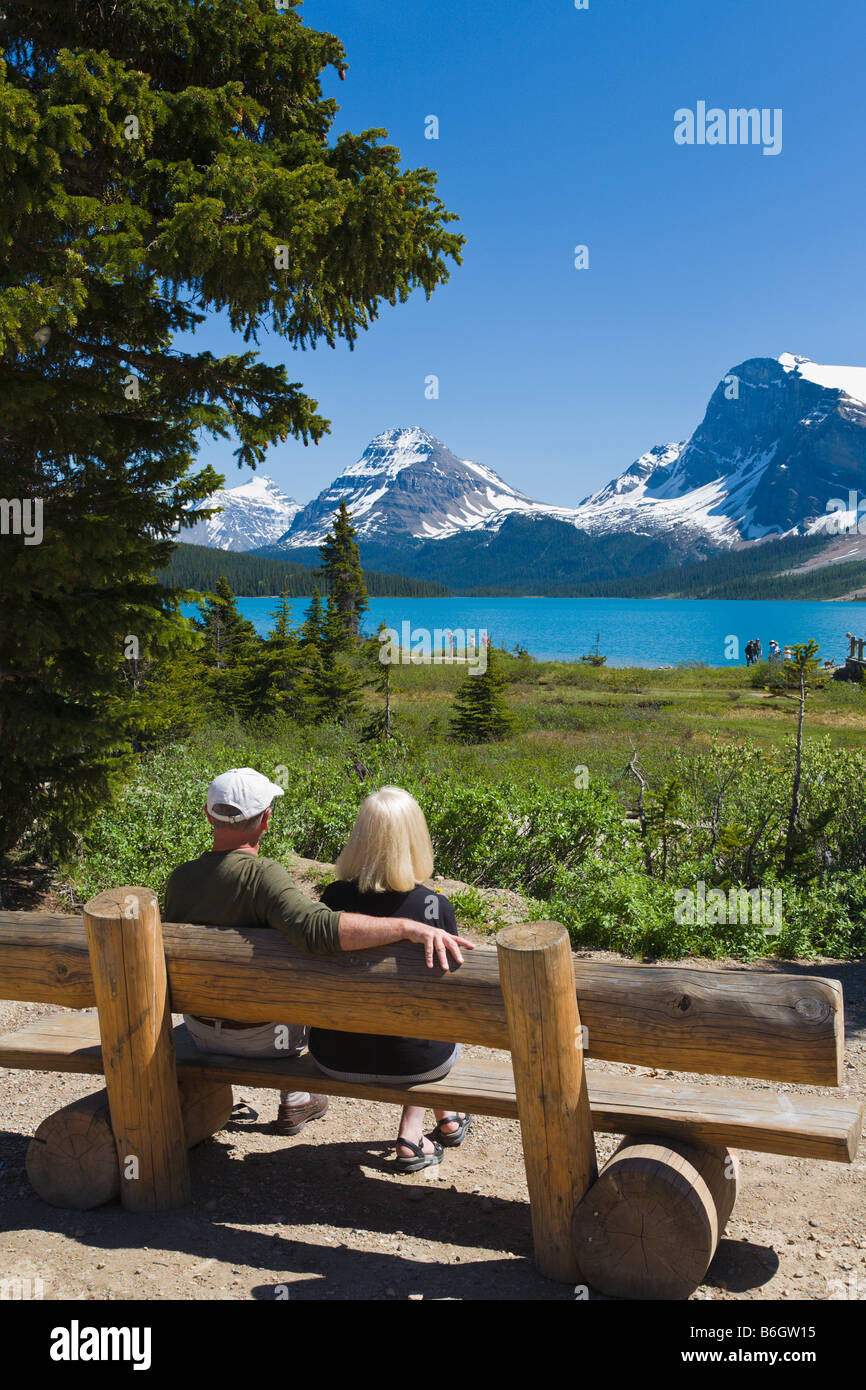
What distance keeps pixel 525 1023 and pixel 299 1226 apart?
1.34 m

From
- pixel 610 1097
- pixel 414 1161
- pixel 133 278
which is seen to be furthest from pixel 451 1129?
pixel 133 278

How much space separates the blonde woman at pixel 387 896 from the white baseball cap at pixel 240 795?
381mm

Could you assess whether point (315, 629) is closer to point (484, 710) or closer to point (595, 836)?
point (484, 710)

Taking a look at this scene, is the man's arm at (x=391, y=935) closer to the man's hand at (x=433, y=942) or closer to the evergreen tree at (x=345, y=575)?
the man's hand at (x=433, y=942)

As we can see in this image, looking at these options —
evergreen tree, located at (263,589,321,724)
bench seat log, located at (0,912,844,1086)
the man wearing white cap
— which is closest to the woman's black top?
the man wearing white cap

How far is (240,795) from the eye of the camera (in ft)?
11.2

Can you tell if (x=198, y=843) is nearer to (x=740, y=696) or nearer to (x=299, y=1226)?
(x=299, y=1226)

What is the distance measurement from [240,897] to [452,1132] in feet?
5.49

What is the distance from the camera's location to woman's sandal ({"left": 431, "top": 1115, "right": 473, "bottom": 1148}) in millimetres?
4105

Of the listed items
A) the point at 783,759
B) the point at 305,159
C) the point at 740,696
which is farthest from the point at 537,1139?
the point at 740,696

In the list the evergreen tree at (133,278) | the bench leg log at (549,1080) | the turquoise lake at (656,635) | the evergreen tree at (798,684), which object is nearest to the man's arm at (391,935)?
the bench leg log at (549,1080)

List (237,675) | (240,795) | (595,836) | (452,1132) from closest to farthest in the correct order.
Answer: (240,795) → (452,1132) → (595,836) → (237,675)

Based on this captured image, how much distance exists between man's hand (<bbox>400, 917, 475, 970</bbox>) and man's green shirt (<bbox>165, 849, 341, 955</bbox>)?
0.89 ft
